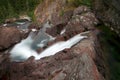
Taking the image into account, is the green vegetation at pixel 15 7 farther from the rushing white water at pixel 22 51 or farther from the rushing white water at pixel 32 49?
the rushing white water at pixel 32 49

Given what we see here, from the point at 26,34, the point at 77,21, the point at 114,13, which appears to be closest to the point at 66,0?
the point at 26,34

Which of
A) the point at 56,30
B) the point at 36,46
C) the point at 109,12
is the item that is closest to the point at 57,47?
the point at 36,46

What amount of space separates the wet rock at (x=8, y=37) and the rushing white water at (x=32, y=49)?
78 cm

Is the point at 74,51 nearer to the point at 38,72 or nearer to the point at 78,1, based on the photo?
the point at 38,72

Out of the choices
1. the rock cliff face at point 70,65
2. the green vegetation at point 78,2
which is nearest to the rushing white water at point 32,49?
the rock cliff face at point 70,65

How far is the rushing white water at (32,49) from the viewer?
16828 millimetres

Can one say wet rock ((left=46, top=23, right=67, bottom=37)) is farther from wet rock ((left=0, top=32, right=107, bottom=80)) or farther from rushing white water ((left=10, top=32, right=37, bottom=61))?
wet rock ((left=0, top=32, right=107, bottom=80))

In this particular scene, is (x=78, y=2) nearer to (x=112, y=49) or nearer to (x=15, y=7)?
(x=112, y=49)

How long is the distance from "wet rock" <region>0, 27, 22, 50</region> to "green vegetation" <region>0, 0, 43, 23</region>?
32743 millimetres

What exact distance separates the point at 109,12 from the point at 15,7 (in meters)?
48.7

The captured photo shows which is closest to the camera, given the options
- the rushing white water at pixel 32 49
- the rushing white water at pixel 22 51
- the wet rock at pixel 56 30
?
the rushing white water at pixel 32 49

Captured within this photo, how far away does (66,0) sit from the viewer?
25734 millimetres

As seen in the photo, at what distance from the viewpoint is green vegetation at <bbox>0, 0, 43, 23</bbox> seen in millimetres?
58019

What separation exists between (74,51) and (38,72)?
2162 mm
